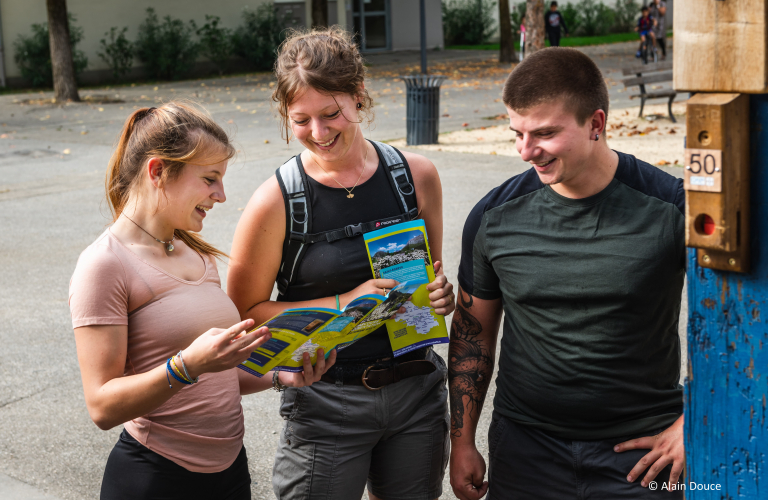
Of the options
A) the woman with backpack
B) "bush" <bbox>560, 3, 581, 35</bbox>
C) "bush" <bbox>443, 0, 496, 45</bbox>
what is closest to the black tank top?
the woman with backpack

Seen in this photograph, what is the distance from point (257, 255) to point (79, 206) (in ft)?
25.7

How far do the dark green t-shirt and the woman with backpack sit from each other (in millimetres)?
328

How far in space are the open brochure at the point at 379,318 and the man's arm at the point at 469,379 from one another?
88 millimetres

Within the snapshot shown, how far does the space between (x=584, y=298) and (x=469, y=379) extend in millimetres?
547

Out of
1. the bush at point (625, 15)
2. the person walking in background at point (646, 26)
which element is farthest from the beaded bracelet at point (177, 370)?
the bush at point (625, 15)

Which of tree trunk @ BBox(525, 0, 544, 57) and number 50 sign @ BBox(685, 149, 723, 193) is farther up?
tree trunk @ BBox(525, 0, 544, 57)

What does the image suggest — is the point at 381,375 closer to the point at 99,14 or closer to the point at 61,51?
the point at 61,51

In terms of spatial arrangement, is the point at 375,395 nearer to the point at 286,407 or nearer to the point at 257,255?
the point at 286,407

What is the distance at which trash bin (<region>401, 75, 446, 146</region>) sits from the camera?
12.5m

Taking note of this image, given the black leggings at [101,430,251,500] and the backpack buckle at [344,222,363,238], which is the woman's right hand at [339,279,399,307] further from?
the black leggings at [101,430,251,500]

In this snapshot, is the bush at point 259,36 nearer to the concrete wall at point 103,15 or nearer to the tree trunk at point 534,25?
the concrete wall at point 103,15

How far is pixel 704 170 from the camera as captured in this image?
127 cm

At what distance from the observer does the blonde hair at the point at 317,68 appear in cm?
220

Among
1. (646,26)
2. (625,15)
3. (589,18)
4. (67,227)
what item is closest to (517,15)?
(589,18)
